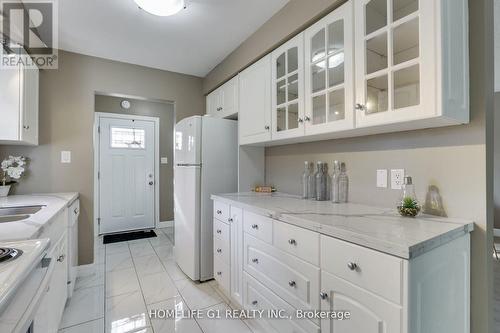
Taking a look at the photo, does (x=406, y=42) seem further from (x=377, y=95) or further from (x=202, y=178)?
(x=202, y=178)

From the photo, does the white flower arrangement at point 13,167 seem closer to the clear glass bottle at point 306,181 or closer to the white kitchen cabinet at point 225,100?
the white kitchen cabinet at point 225,100

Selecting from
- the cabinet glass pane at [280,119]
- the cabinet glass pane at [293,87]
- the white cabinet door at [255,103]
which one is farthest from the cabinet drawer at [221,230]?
the cabinet glass pane at [293,87]

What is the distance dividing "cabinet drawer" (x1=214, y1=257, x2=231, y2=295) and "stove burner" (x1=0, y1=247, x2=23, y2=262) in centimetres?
147

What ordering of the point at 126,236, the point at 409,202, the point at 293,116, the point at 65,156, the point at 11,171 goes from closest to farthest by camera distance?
the point at 409,202, the point at 293,116, the point at 11,171, the point at 65,156, the point at 126,236

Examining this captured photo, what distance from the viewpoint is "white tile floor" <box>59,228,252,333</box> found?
1.72 metres

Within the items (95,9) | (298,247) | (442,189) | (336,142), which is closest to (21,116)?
(95,9)

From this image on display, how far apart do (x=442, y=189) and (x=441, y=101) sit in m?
0.50

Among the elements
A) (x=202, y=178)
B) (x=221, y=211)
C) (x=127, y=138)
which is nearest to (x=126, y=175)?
(x=127, y=138)

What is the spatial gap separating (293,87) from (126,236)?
3.60m

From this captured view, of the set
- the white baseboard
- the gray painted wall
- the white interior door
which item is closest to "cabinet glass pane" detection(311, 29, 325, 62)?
the gray painted wall

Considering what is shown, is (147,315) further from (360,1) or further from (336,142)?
(360,1)

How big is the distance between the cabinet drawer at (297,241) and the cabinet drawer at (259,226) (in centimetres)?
5

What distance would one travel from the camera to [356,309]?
3.21ft

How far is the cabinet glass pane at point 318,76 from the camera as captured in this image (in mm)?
1547
